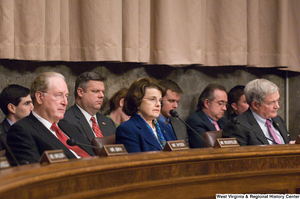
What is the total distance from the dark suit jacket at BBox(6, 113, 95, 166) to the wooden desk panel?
2.07ft

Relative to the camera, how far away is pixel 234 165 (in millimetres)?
2182

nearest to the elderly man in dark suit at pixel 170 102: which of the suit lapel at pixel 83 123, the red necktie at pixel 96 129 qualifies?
the red necktie at pixel 96 129

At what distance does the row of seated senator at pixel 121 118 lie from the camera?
247 centimetres

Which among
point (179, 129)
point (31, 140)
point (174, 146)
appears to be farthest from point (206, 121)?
point (31, 140)

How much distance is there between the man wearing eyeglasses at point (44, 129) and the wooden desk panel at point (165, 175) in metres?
0.66

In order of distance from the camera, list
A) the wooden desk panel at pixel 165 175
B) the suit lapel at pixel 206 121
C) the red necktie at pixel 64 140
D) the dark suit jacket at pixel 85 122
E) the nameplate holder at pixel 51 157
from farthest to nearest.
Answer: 1. the suit lapel at pixel 206 121
2. the dark suit jacket at pixel 85 122
3. the red necktie at pixel 64 140
4. the nameplate holder at pixel 51 157
5. the wooden desk panel at pixel 165 175

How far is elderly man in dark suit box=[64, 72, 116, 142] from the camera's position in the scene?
3832 millimetres

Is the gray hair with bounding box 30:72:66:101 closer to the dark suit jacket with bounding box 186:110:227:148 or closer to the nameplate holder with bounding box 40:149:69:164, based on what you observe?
the nameplate holder with bounding box 40:149:69:164

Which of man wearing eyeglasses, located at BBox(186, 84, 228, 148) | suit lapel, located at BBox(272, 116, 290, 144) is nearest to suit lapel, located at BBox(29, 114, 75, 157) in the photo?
suit lapel, located at BBox(272, 116, 290, 144)

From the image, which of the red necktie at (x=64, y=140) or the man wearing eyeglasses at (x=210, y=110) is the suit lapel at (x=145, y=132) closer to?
the red necktie at (x=64, y=140)

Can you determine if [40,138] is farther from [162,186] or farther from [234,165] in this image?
[234,165]

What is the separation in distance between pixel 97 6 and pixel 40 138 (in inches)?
79.5

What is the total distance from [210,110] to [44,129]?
2.62 metres

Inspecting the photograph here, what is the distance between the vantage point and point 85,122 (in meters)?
3.77
